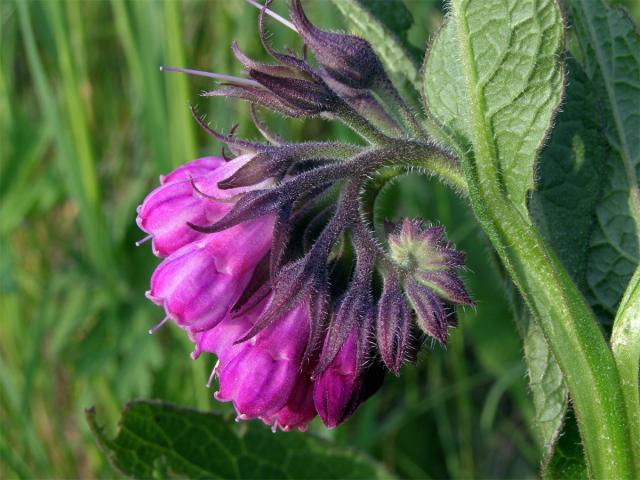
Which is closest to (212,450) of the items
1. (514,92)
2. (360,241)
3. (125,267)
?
(360,241)

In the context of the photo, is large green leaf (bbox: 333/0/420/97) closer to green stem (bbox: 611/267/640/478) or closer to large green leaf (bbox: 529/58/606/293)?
large green leaf (bbox: 529/58/606/293)

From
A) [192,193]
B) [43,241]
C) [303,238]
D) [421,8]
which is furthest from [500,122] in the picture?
[43,241]

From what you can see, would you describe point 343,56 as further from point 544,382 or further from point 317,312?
point 544,382

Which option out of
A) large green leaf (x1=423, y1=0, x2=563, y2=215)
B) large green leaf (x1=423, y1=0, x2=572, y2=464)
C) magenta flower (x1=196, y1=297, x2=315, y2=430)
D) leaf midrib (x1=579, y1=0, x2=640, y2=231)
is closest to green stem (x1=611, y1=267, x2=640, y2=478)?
large green leaf (x1=423, y1=0, x2=572, y2=464)

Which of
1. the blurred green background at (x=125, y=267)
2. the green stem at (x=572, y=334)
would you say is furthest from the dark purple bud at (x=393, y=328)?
the blurred green background at (x=125, y=267)

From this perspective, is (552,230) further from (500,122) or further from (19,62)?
(19,62)
